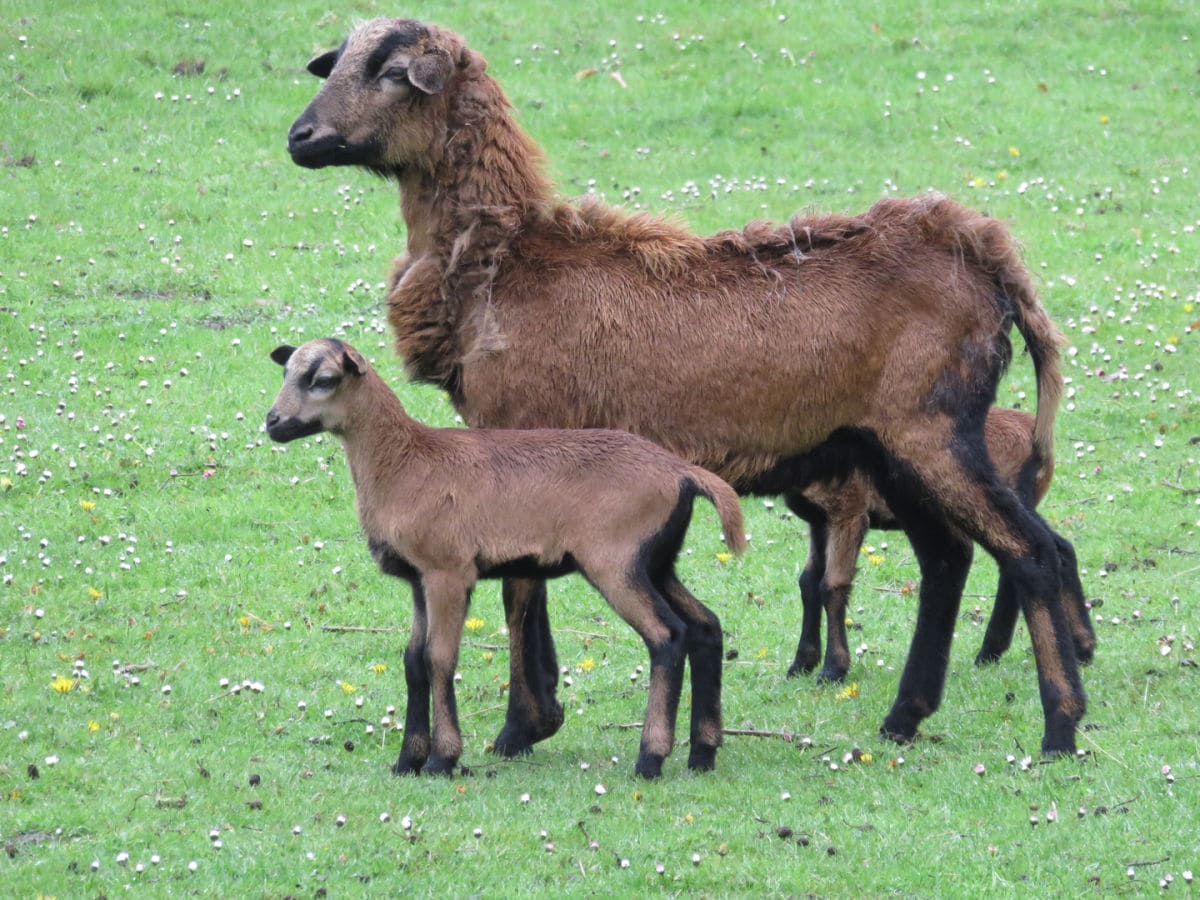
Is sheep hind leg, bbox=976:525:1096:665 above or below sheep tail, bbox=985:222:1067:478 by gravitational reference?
below

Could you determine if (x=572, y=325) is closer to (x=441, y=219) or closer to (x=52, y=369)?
(x=441, y=219)

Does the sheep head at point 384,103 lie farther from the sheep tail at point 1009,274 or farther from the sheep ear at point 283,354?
the sheep tail at point 1009,274

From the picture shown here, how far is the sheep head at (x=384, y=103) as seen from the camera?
8812 mm

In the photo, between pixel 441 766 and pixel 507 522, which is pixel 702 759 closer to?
pixel 441 766

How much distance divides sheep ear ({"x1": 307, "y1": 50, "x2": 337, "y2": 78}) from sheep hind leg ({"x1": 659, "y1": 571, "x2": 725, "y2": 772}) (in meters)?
3.35

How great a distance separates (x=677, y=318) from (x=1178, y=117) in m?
13.9

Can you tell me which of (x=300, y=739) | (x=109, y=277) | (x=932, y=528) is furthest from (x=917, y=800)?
(x=109, y=277)

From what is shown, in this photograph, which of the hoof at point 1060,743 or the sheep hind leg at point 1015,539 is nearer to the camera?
the hoof at point 1060,743

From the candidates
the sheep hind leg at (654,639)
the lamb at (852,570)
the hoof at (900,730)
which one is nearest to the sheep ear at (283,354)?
the sheep hind leg at (654,639)

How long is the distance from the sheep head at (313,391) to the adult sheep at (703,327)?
1.67ft

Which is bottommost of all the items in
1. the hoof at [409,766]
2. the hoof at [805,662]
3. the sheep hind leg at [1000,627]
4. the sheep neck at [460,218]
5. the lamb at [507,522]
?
the hoof at [805,662]

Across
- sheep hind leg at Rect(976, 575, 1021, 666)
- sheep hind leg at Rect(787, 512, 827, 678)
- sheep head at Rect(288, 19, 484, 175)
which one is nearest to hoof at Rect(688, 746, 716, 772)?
sheep hind leg at Rect(787, 512, 827, 678)

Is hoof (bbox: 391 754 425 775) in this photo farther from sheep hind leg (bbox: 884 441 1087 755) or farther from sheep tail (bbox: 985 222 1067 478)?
sheep tail (bbox: 985 222 1067 478)

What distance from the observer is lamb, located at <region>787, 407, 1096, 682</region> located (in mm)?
10094
